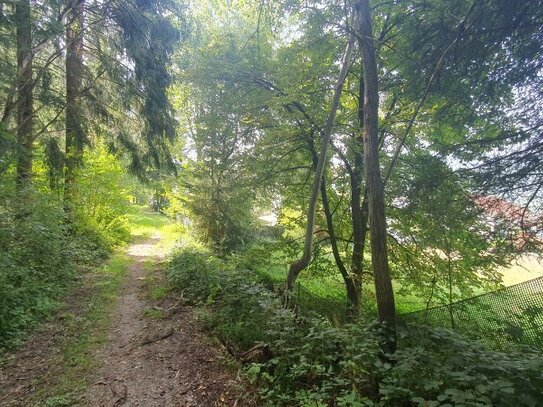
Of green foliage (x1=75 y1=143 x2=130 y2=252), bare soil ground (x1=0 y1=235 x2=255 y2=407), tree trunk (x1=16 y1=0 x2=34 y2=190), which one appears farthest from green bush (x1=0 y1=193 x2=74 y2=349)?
green foliage (x1=75 y1=143 x2=130 y2=252)

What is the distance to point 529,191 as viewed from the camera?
353 cm

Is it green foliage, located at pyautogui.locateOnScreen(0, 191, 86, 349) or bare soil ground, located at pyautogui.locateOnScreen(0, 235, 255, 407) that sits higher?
green foliage, located at pyautogui.locateOnScreen(0, 191, 86, 349)

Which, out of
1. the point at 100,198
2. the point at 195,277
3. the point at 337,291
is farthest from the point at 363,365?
the point at 100,198

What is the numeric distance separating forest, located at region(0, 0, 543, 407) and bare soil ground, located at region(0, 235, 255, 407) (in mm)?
28

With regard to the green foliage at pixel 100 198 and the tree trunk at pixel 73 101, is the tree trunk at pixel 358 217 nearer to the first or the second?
the tree trunk at pixel 73 101

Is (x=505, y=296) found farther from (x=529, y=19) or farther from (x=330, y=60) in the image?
(x=330, y=60)

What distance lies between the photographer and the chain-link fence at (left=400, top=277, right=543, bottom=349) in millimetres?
3578

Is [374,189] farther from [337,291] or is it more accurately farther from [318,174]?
[337,291]

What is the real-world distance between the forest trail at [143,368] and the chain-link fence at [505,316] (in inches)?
127

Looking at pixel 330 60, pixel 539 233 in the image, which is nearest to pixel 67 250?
pixel 330 60

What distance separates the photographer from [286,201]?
29.5 feet

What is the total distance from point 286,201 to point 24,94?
6769mm

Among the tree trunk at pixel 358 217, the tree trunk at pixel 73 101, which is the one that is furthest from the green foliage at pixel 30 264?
the tree trunk at pixel 358 217

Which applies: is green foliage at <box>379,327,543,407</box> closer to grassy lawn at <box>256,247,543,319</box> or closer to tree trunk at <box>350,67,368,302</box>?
grassy lawn at <box>256,247,543,319</box>
